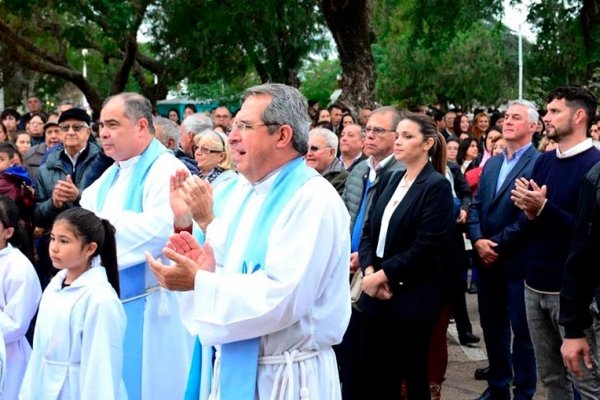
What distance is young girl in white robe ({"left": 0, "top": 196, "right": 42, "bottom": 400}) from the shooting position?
221 inches

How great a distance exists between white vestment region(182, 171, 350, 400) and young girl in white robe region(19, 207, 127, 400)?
4.32 ft

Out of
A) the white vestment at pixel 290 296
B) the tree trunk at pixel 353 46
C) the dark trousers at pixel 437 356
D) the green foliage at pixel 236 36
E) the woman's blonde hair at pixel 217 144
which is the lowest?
the dark trousers at pixel 437 356

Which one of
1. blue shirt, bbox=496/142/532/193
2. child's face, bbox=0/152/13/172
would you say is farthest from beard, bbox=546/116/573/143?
child's face, bbox=0/152/13/172

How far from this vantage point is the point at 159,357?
18.5 ft

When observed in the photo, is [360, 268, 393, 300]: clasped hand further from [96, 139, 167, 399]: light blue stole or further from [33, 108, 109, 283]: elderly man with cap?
[33, 108, 109, 283]: elderly man with cap

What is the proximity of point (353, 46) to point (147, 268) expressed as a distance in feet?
35.5

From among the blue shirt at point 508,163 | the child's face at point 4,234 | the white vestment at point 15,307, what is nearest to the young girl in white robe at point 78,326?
the white vestment at point 15,307

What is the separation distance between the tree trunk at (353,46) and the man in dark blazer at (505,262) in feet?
28.8

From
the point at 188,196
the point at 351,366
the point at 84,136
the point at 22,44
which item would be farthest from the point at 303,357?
the point at 22,44

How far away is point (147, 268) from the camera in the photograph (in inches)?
224

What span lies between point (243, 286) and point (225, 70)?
20717 mm

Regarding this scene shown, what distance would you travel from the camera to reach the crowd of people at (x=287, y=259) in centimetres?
364

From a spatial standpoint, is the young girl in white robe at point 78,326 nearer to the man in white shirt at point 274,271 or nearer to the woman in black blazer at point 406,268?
the man in white shirt at point 274,271

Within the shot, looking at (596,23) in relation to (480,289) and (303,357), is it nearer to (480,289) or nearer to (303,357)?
(480,289)
